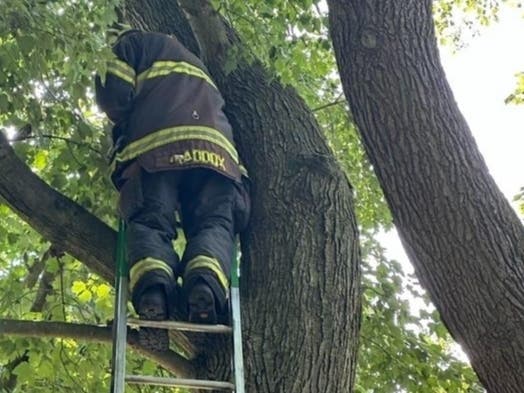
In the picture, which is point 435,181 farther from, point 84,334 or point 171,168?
point 84,334

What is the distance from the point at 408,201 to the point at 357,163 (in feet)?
14.0

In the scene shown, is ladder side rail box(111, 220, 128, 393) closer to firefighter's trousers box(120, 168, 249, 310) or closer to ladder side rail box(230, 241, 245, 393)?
firefighter's trousers box(120, 168, 249, 310)

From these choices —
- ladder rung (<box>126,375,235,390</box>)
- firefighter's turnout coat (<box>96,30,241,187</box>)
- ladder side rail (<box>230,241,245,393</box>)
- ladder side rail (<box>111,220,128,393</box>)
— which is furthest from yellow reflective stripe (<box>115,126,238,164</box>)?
ladder rung (<box>126,375,235,390</box>)

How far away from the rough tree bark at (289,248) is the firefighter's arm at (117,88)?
0.51m

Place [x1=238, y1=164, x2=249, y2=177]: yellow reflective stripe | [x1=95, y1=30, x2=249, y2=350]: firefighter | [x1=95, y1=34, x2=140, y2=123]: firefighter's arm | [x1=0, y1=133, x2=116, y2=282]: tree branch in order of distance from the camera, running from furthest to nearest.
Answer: [x1=238, y1=164, x2=249, y2=177]: yellow reflective stripe, [x1=95, y1=34, x2=140, y2=123]: firefighter's arm, [x1=0, y1=133, x2=116, y2=282]: tree branch, [x1=95, y1=30, x2=249, y2=350]: firefighter

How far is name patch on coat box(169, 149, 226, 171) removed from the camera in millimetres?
3867

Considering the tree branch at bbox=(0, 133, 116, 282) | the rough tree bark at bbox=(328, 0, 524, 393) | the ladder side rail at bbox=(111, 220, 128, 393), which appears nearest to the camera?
the rough tree bark at bbox=(328, 0, 524, 393)

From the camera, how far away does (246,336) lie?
3557 mm

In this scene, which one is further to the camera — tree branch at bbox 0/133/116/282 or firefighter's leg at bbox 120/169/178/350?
tree branch at bbox 0/133/116/282

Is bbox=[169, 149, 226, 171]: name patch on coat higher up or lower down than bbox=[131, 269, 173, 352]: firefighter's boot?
higher up

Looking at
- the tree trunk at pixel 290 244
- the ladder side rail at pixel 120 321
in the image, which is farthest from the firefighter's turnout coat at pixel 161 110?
the ladder side rail at pixel 120 321

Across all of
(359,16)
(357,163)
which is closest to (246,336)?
(359,16)

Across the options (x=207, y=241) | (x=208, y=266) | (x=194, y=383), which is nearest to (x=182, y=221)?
(x=207, y=241)

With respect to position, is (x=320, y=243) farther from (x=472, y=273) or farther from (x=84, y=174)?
(x=84, y=174)
